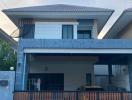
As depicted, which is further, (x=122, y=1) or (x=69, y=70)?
(x=122, y=1)

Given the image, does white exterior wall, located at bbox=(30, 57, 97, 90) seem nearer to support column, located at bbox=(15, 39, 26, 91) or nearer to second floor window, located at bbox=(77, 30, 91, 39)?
second floor window, located at bbox=(77, 30, 91, 39)

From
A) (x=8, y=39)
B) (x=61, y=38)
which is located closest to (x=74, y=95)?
(x=61, y=38)

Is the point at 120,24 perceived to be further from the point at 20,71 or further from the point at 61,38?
the point at 20,71

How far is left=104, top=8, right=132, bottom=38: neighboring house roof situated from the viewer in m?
19.1

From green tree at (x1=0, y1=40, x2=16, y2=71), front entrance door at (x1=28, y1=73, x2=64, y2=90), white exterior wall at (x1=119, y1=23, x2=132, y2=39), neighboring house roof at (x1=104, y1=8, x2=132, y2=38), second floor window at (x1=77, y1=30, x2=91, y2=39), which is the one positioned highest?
neighboring house roof at (x1=104, y1=8, x2=132, y2=38)

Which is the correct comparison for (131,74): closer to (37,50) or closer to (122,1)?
(37,50)

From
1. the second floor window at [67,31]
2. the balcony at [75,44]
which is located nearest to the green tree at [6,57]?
the second floor window at [67,31]

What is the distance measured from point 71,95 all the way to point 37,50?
150 inches

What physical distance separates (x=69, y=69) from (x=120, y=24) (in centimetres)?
584

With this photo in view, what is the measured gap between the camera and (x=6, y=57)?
25547 millimetres

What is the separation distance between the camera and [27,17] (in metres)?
19.8

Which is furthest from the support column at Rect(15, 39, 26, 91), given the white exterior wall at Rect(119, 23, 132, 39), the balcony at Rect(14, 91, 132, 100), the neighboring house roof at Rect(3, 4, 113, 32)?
the white exterior wall at Rect(119, 23, 132, 39)

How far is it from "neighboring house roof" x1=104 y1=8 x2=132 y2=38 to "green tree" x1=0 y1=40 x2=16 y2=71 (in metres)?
9.60

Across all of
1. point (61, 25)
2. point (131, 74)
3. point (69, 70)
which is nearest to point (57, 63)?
point (69, 70)
